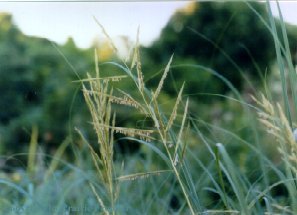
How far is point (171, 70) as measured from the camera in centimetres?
182

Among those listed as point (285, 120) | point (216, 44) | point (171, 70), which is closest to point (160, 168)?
point (171, 70)

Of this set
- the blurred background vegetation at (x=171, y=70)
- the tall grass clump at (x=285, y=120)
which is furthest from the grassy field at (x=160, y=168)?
the tall grass clump at (x=285, y=120)

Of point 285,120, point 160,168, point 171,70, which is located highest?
point 285,120

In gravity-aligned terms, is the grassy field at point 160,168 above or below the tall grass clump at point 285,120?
below

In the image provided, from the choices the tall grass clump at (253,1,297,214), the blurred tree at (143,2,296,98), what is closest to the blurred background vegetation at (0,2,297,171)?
the blurred tree at (143,2,296,98)

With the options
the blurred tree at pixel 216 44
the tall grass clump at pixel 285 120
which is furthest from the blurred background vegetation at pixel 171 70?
the tall grass clump at pixel 285 120

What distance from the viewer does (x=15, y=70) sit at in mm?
1932

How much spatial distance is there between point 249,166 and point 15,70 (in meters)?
0.88

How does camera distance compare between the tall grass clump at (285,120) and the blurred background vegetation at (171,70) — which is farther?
the blurred background vegetation at (171,70)

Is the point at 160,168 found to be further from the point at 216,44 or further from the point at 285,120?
the point at 285,120

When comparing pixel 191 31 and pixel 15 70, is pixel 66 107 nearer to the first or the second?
A: pixel 15 70

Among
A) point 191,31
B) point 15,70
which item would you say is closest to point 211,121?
point 191,31

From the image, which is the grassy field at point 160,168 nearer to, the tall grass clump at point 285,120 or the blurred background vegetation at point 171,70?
the blurred background vegetation at point 171,70

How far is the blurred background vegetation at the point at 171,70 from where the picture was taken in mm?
1811
